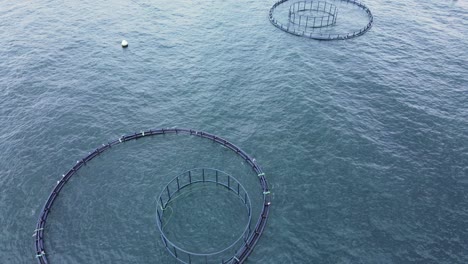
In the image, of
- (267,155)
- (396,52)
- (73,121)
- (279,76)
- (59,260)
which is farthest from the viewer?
(396,52)

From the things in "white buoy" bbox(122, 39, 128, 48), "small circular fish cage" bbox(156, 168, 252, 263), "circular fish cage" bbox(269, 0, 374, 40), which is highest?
"circular fish cage" bbox(269, 0, 374, 40)

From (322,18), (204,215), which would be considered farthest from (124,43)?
(204,215)

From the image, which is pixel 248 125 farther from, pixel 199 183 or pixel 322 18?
pixel 322 18

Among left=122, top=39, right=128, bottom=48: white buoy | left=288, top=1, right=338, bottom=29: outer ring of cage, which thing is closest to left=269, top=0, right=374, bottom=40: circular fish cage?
left=288, top=1, right=338, bottom=29: outer ring of cage

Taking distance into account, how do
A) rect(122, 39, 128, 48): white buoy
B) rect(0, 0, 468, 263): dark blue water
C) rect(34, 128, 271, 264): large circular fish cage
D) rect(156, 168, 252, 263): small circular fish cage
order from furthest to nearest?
1. rect(122, 39, 128, 48): white buoy
2. rect(0, 0, 468, 263): dark blue water
3. rect(156, 168, 252, 263): small circular fish cage
4. rect(34, 128, 271, 264): large circular fish cage

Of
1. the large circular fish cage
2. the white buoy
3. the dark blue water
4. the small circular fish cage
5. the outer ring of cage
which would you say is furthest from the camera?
the outer ring of cage

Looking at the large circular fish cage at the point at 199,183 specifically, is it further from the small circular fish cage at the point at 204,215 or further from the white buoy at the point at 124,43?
the white buoy at the point at 124,43

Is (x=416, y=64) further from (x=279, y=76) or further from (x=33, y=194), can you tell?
(x=33, y=194)

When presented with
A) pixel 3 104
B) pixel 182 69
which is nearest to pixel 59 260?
pixel 3 104

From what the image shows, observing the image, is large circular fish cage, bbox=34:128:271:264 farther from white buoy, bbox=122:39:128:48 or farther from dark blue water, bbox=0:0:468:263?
white buoy, bbox=122:39:128:48
